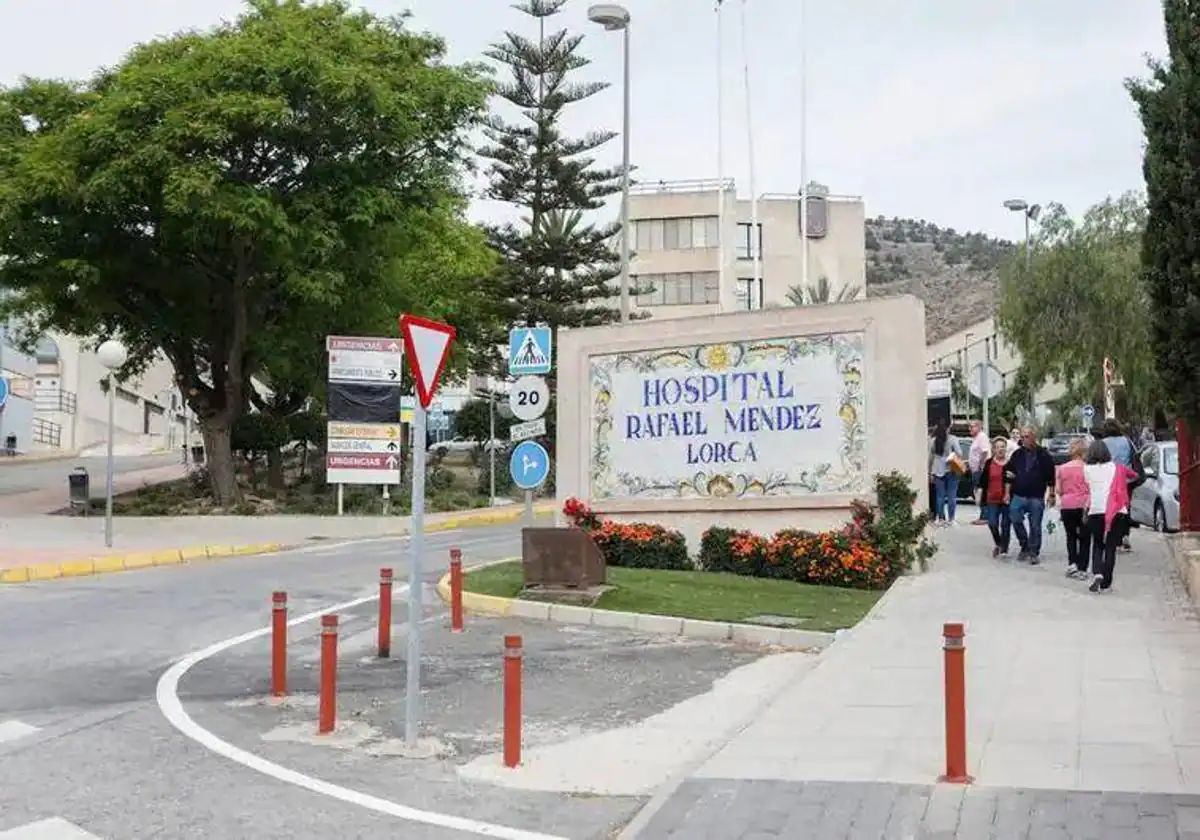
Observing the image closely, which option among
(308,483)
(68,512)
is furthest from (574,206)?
(68,512)

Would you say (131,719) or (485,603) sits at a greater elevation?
(485,603)

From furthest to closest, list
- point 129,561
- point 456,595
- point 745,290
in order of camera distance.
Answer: point 745,290 < point 129,561 < point 456,595

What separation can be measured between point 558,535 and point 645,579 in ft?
5.32

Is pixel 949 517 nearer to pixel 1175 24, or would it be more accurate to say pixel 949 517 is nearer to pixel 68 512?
pixel 1175 24

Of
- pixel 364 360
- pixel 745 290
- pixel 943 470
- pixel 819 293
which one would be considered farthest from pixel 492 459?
pixel 745 290

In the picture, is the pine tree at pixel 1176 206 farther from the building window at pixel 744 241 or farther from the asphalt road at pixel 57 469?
the building window at pixel 744 241

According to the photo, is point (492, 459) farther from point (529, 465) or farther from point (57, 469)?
point (57, 469)

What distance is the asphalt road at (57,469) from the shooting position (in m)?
38.3

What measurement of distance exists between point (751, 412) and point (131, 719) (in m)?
9.86

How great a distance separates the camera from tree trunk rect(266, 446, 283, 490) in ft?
115

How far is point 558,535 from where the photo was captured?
1413 cm

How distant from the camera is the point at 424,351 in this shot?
8.16 meters

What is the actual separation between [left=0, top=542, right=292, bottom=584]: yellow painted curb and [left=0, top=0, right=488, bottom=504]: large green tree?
6.98m

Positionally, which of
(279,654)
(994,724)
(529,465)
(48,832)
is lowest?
(48,832)
